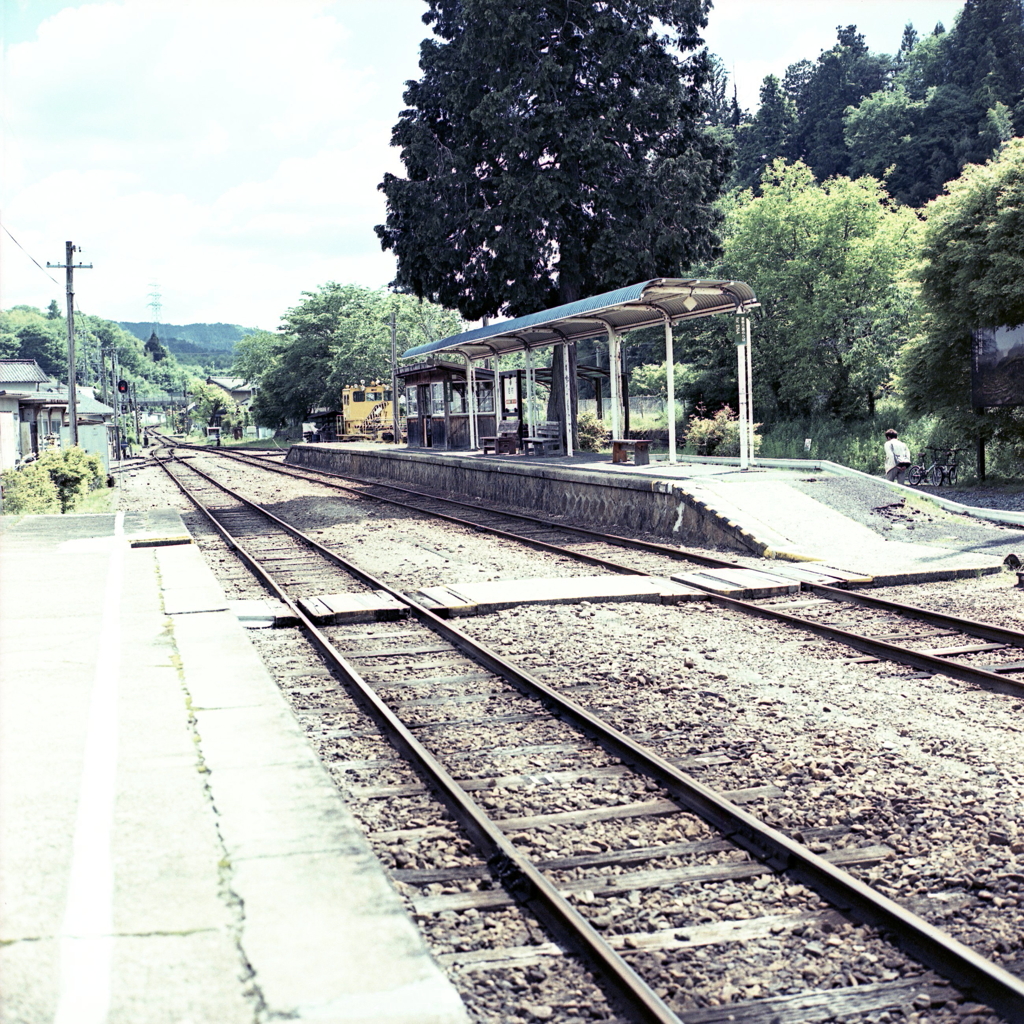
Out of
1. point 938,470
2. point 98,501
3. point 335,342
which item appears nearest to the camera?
point 938,470

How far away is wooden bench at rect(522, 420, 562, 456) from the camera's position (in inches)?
1108

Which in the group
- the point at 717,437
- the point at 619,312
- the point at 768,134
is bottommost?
the point at 717,437

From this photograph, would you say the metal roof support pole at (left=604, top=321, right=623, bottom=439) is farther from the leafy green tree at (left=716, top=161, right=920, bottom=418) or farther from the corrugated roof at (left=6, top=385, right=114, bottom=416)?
the corrugated roof at (left=6, top=385, right=114, bottom=416)

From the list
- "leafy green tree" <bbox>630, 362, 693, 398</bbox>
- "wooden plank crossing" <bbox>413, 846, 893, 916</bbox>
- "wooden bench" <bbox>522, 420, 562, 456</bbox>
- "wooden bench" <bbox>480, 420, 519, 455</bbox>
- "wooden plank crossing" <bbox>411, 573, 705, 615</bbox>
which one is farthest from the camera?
"leafy green tree" <bbox>630, 362, 693, 398</bbox>

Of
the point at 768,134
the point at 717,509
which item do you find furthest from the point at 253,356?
the point at 717,509

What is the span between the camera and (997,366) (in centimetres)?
2214

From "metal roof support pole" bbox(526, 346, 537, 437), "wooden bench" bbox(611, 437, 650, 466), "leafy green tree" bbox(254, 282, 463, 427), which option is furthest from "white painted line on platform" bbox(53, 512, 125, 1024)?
"leafy green tree" bbox(254, 282, 463, 427)

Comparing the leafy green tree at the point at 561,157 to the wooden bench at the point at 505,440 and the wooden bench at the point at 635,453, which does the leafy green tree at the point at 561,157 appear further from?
the wooden bench at the point at 635,453

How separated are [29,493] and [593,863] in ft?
73.4

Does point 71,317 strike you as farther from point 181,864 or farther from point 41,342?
point 41,342

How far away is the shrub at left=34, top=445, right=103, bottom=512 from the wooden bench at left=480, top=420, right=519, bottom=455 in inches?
426

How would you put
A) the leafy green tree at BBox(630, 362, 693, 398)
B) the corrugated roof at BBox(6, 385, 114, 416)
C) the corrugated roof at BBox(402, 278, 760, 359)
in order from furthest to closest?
the leafy green tree at BBox(630, 362, 693, 398) < the corrugated roof at BBox(6, 385, 114, 416) < the corrugated roof at BBox(402, 278, 760, 359)

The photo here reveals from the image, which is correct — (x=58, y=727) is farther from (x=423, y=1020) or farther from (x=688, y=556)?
(x=688, y=556)

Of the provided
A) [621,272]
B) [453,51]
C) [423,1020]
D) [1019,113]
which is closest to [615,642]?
[423,1020]
